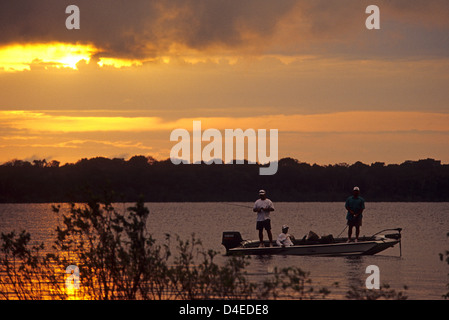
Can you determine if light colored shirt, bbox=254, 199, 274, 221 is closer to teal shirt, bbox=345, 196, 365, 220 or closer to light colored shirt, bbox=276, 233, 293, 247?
light colored shirt, bbox=276, 233, 293, 247

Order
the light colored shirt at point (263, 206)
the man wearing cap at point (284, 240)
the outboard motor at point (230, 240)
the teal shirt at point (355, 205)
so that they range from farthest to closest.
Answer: the outboard motor at point (230, 240)
the man wearing cap at point (284, 240)
the light colored shirt at point (263, 206)
the teal shirt at point (355, 205)

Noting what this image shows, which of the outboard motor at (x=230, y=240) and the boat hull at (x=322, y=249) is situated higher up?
the outboard motor at (x=230, y=240)

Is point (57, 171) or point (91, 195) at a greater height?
point (57, 171)

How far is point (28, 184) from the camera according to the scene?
14112 centimetres

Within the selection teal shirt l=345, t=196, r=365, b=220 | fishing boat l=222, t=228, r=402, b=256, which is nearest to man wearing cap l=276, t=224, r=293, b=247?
fishing boat l=222, t=228, r=402, b=256

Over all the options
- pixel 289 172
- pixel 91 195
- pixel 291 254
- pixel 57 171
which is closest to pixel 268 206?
pixel 291 254

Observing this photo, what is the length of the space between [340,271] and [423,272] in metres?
3.06

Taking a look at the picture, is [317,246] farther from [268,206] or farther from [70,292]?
[70,292]

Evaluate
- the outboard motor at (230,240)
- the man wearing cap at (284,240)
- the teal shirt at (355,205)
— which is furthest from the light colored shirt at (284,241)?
the teal shirt at (355,205)

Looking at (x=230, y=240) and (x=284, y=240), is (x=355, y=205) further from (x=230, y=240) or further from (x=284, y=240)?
(x=230, y=240)

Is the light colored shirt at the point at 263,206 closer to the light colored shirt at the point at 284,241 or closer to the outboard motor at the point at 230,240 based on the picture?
the light colored shirt at the point at 284,241
